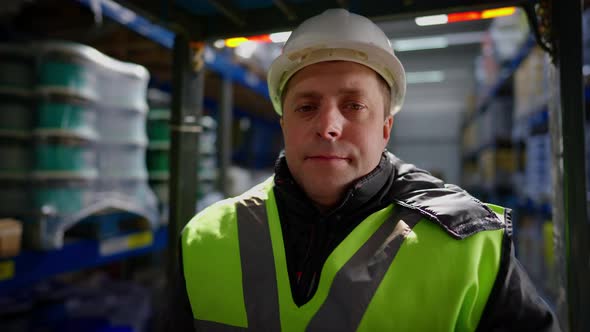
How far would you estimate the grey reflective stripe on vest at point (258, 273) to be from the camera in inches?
44.7

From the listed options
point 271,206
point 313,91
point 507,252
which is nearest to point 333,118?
point 313,91

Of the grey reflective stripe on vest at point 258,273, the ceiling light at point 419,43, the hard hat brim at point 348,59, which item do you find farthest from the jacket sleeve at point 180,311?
the ceiling light at point 419,43

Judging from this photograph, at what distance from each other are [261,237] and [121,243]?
188 cm

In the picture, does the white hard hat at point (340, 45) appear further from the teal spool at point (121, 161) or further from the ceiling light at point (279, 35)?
the teal spool at point (121, 161)

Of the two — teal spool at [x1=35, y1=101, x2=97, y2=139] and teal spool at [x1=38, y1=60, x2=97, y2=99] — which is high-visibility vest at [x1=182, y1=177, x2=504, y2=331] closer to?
teal spool at [x1=35, y1=101, x2=97, y2=139]

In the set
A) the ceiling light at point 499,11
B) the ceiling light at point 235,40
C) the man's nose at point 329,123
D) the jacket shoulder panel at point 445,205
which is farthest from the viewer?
the ceiling light at point 235,40

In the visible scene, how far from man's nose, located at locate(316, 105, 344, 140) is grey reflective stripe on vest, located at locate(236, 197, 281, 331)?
1.31 feet

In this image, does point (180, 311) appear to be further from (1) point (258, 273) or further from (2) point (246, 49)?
(2) point (246, 49)

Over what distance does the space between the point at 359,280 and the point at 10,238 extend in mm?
1897

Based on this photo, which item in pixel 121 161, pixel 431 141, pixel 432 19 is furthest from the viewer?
pixel 431 141

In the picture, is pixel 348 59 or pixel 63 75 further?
pixel 63 75

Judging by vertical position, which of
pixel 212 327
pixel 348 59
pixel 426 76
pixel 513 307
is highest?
pixel 426 76

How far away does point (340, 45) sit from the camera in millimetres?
1261

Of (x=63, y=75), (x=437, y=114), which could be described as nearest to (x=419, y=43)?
(x=437, y=114)
